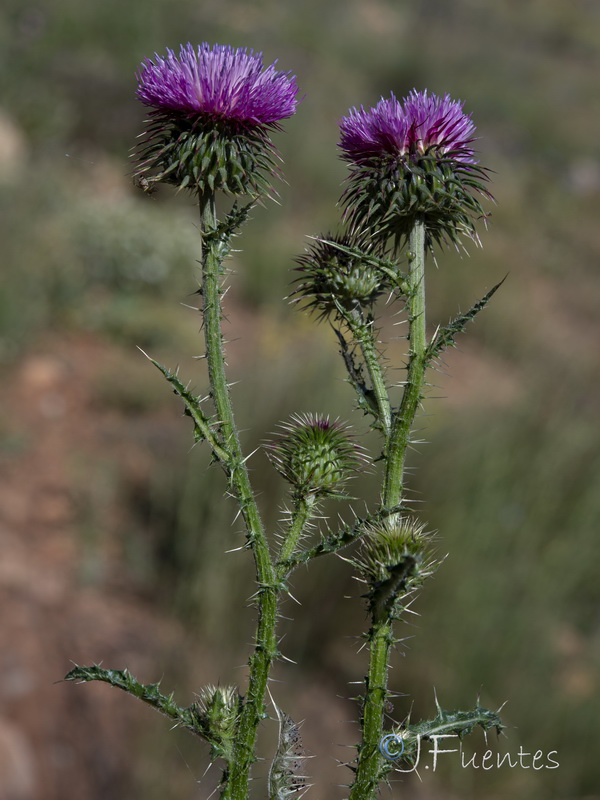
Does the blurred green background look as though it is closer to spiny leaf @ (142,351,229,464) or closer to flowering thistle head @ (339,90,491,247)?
spiny leaf @ (142,351,229,464)

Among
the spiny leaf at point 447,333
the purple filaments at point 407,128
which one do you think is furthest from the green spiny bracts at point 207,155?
the spiny leaf at point 447,333

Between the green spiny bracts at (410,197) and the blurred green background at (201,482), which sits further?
the blurred green background at (201,482)

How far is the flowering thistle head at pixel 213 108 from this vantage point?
1517 mm

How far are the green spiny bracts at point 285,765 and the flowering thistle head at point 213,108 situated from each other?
94cm

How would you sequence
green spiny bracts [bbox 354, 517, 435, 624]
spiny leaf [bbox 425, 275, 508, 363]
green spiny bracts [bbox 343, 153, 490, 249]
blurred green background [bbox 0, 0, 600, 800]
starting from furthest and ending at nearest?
blurred green background [bbox 0, 0, 600, 800]
green spiny bracts [bbox 343, 153, 490, 249]
spiny leaf [bbox 425, 275, 508, 363]
green spiny bracts [bbox 354, 517, 435, 624]

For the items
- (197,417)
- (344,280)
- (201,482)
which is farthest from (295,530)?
(201,482)

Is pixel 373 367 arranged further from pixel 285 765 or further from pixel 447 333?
pixel 285 765

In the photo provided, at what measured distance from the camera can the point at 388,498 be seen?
136 cm

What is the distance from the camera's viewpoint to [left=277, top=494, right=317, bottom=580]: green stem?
4.45 ft

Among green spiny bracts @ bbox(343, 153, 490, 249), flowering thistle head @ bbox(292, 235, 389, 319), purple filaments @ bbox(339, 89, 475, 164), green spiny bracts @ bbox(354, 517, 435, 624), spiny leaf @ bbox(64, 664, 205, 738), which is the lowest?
spiny leaf @ bbox(64, 664, 205, 738)

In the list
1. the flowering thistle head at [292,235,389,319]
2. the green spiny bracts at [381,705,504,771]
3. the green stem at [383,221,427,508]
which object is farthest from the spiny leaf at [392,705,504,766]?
the flowering thistle head at [292,235,389,319]

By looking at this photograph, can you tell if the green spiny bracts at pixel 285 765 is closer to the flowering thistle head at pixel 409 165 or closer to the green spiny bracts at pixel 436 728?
the green spiny bracts at pixel 436 728

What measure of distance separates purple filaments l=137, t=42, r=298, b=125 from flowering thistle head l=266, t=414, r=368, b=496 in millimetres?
584

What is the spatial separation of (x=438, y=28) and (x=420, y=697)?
27.0 metres
